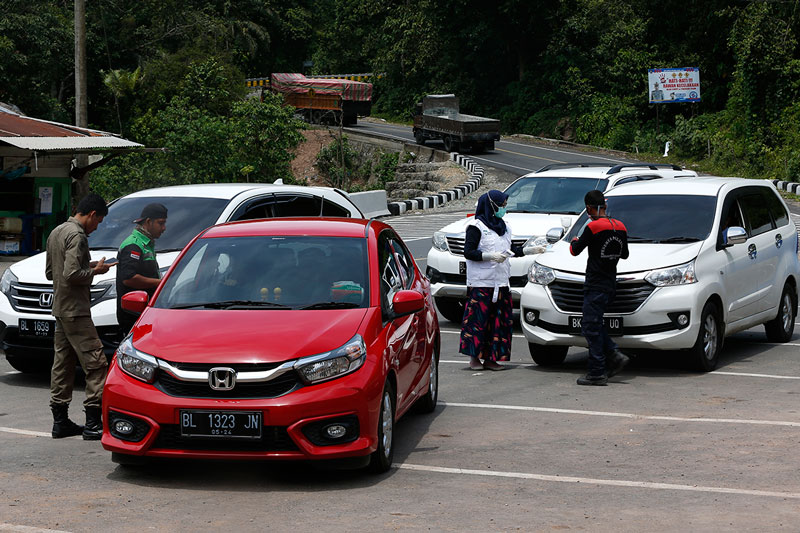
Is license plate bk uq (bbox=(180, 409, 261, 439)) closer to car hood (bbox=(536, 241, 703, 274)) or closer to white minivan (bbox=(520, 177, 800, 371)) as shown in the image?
white minivan (bbox=(520, 177, 800, 371))

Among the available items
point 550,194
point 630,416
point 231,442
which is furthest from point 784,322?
point 231,442

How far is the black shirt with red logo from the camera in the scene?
10031mm

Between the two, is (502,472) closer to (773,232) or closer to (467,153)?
(773,232)

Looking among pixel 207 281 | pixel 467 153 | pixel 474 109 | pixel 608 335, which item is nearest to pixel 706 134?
pixel 467 153

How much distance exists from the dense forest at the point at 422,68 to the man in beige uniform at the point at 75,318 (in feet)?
78.7

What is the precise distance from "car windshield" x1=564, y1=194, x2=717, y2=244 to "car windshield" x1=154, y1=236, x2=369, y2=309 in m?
4.54

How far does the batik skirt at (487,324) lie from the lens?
11.1 metres

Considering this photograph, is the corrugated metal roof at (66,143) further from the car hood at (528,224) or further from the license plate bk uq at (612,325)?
the license plate bk uq at (612,325)

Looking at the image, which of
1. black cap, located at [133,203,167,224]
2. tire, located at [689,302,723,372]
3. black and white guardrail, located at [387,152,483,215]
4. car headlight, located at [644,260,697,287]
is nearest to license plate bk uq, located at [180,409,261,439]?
black cap, located at [133,203,167,224]

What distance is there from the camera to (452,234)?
46.3 ft

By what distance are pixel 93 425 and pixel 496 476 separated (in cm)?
300

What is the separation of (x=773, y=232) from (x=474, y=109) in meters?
61.3

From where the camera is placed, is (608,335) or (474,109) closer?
(608,335)

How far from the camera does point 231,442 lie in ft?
21.5
